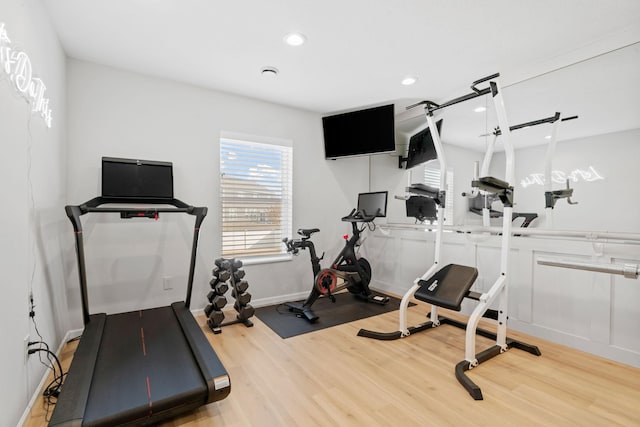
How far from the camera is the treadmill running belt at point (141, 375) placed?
1531 mm

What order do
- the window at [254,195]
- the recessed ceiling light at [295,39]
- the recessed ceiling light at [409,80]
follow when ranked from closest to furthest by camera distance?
1. the recessed ceiling light at [295,39]
2. the recessed ceiling light at [409,80]
3. the window at [254,195]

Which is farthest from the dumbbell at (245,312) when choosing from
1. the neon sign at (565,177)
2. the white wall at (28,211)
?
the neon sign at (565,177)

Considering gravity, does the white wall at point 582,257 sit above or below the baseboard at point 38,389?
above

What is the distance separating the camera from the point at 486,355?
2381 millimetres

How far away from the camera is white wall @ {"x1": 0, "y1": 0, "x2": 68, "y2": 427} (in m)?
1.51

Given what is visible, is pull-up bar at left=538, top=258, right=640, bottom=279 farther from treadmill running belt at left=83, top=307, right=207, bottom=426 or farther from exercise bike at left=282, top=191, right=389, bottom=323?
treadmill running belt at left=83, top=307, right=207, bottom=426

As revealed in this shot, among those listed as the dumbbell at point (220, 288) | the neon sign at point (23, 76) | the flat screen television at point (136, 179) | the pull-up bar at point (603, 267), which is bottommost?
the dumbbell at point (220, 288)

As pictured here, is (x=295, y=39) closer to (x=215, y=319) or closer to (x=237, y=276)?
(x=237, y=276)

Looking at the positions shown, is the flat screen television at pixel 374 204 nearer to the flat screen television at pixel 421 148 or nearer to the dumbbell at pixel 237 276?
the flat screen television at pixel 421 148

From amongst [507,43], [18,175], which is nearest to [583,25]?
[507,43]

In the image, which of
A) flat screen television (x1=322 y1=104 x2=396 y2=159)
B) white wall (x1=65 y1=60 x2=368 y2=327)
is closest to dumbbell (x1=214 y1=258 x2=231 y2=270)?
white wall (x1=65 y1=60 x2=368 y2=327)

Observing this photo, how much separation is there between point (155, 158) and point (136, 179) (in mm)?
417

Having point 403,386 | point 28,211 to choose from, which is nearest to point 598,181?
point 403,386

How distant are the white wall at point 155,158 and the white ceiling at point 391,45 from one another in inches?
9.2
